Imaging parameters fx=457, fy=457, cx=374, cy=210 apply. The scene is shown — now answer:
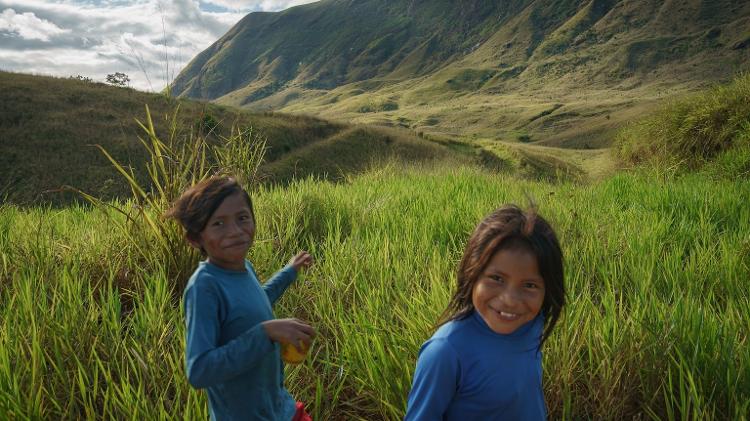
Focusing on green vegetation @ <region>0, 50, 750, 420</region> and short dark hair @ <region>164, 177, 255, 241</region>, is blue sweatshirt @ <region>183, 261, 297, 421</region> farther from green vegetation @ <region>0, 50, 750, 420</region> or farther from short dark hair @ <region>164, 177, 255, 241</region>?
green vegetation @ <region>0, 50, 750, 420</region>

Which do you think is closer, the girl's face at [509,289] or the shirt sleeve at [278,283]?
the girl's face at [509,289]

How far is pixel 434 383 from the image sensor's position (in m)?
1.21

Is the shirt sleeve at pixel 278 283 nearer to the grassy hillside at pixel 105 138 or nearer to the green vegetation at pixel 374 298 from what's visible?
the green vegetation at pixel 374 298

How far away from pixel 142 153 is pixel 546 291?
21649 millimetres

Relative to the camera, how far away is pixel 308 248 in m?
3.98

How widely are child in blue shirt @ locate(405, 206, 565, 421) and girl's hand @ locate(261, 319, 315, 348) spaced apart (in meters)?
0.32

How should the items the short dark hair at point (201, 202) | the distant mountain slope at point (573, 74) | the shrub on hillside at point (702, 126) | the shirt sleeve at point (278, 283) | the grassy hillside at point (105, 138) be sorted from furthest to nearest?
the distant mountain slope at point (573, 74), the grassy hillside at point (105, 138), the shrub on hillside at point (702, 126), the shirt sleeve at point (278, 283), the short dark hair at point (201, 202)

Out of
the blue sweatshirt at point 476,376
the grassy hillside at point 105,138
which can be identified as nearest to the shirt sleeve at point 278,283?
the blue sweatshirt at point 476,376

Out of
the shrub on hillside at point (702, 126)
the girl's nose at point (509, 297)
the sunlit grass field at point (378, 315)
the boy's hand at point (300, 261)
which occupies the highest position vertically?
the shrub on hillside at point (702, 126)

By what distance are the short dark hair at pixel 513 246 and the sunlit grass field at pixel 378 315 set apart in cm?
27

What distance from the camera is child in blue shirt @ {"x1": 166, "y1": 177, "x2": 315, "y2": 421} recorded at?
Result: 50.9 inches

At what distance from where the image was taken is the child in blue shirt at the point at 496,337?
1.22 meters

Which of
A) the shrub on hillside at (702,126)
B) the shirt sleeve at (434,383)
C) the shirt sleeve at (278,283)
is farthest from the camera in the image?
the shrub on hillside at (702,126)

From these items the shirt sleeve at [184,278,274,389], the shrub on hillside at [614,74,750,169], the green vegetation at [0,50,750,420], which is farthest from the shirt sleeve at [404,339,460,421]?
the shrub on hillside at [614,74,750,169]
